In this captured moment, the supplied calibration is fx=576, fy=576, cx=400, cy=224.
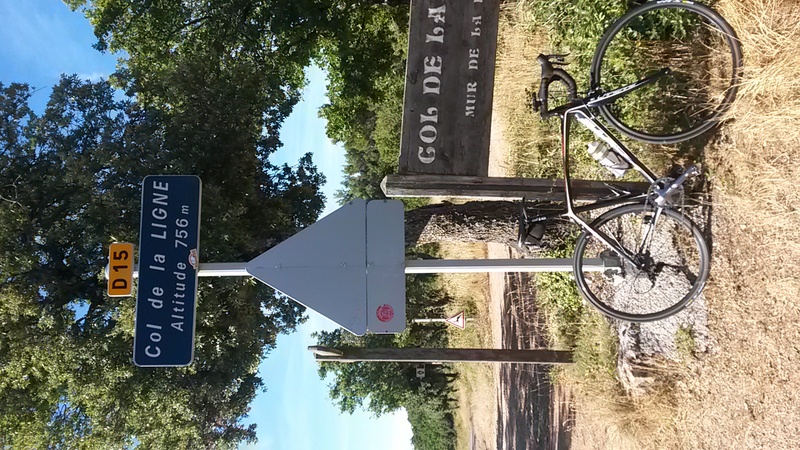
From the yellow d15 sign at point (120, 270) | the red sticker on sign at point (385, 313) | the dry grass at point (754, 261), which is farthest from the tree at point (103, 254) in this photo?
the dry grass at point (754, 261)

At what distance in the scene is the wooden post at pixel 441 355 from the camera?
8.30 m

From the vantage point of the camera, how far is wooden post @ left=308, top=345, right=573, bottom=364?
8297mm

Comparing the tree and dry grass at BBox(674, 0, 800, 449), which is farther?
the tree

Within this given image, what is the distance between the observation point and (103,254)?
11.0m

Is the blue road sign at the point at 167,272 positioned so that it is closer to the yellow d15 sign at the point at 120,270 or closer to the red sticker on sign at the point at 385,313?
the yellow d15 sign at the point at 120,270

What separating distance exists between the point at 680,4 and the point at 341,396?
21936 millimetres

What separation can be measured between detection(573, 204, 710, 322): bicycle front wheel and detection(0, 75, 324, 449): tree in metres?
7.30

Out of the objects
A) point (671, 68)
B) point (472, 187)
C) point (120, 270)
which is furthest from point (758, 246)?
point (120, 270)

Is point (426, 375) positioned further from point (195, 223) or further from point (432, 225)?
point (195, 223)

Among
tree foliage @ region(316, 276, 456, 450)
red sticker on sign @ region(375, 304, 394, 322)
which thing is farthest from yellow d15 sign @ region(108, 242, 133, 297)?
tree foliage @ region(316, 276, 456, 450)

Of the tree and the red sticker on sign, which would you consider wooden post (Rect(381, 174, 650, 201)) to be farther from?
the tree

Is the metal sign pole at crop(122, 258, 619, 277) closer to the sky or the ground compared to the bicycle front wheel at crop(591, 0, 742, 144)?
closer to the ground

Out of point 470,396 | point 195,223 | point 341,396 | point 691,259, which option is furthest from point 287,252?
point 341,396

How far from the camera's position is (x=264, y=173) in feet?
43.2
